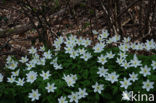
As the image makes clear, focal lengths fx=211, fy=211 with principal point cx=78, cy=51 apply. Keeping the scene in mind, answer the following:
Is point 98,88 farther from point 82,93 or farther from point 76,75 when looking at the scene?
point 76,75

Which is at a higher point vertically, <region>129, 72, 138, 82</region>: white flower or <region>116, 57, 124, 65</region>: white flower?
<region>116, 57, 124, 65</region>: white flower

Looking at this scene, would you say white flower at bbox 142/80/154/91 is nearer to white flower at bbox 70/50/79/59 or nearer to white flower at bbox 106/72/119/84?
white flower at bbox 106/72/119/84

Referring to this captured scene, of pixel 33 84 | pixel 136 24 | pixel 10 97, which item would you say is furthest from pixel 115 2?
pixel 10 97

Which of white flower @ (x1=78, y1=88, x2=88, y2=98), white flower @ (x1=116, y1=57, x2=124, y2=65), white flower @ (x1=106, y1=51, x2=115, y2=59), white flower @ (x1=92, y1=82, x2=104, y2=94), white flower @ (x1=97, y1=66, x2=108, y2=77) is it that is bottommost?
white flower @ (x1=78, y1=88, x2=88, y2=98)

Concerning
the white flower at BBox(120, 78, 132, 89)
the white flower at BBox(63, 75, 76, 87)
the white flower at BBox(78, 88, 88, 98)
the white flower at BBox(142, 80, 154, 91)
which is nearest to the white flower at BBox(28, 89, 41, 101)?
the white flower at BBox(63, 75, 76, 87)

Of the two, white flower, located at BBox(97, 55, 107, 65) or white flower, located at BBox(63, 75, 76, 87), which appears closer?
white flower, located at BBox(63, 75, 76, 87)

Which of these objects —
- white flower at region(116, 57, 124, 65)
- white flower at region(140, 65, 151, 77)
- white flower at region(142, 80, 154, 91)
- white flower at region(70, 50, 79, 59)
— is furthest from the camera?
white flower at region(70, 50, 79, 59)

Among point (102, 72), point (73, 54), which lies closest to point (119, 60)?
point (102, 72)

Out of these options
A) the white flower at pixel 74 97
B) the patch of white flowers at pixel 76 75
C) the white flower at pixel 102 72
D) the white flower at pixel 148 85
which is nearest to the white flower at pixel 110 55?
the patch of white flowers at pixel 76 75

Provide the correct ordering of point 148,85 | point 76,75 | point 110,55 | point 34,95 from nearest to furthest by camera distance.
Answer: point 148,85 < point 34,95 < point 76,75 < point 110,55

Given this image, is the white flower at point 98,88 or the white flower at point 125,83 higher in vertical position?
the white flower at point 125,83

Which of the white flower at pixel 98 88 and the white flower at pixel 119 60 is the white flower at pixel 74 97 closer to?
the white flower at pixel 98 88

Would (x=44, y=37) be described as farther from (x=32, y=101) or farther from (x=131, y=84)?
(x=131, y=84)
